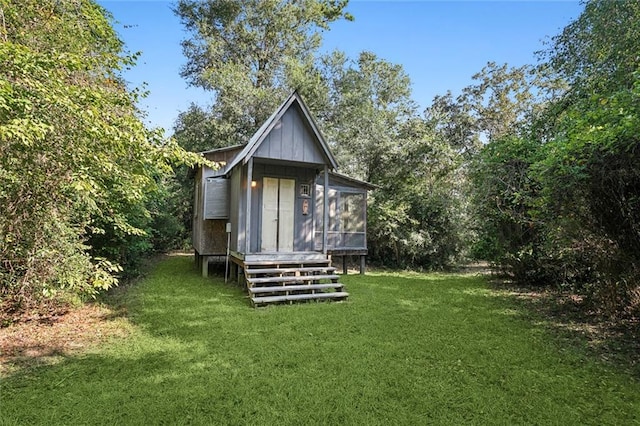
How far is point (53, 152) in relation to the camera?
4039mm

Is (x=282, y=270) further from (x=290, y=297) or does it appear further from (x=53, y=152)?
(x=53, y=152)

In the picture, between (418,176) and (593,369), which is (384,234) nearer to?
(418,176)

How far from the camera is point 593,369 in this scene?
3.91m

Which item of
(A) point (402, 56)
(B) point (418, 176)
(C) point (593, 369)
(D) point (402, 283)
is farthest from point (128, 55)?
(A) point (402, 56)

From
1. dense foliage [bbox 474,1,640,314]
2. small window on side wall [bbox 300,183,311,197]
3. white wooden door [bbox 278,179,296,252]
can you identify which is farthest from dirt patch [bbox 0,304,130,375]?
dense foliage [bbox 474,1,640,314]

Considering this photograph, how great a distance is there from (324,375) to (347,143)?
13214 millimetres

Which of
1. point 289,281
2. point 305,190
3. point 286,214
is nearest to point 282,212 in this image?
point 286,214

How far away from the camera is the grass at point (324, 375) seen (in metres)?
2.89

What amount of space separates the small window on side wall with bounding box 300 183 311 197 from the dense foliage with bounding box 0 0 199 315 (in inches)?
176

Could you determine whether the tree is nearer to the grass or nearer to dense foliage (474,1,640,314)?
dense foliage (474,1,640,314)

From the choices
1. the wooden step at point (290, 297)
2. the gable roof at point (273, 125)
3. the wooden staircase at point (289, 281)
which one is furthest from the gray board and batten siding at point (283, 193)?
the wooden step at point (290, 297)

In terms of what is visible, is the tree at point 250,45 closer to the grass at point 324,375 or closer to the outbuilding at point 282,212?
the outbuilding at point 282,212

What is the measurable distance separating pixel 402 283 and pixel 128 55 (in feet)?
28.8

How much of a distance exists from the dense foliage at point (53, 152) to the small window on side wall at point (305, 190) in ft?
14.6
